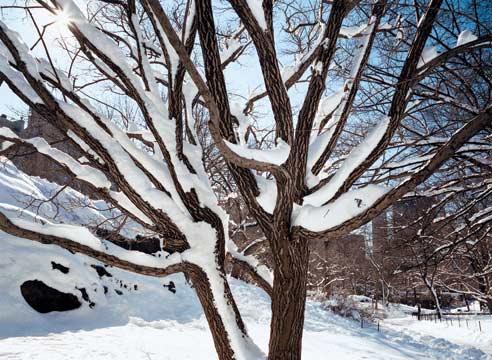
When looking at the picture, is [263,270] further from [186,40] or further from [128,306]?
[128,306]

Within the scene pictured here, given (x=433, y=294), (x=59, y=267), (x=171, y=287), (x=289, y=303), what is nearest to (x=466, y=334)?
(x=433, y=294)

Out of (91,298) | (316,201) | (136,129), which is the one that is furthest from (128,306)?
(316,201)

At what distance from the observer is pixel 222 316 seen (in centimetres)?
243

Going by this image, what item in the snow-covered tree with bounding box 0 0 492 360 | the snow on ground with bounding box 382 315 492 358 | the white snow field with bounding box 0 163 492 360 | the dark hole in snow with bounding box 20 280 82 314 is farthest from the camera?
the snow on ground with bounding box 382 315 492 358

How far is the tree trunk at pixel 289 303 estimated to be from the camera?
243 cm

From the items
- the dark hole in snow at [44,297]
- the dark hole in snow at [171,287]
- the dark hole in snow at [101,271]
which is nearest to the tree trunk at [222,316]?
the dark hole in snow at [44,297]

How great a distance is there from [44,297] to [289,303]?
6.55m

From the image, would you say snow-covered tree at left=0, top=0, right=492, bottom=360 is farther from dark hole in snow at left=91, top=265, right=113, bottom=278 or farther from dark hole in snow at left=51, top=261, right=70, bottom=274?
dark hole in snow at left=91, top=265, right=113, bottom=278

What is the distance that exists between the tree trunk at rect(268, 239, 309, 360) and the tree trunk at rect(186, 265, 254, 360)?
7.7 inches

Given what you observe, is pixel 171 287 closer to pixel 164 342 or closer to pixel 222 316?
pixel 164 342

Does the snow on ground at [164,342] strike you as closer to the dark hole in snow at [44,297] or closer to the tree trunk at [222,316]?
the dark hole in snow at [44,297]

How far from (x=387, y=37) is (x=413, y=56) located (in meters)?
1.47

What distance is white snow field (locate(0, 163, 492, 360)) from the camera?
17.2 feet

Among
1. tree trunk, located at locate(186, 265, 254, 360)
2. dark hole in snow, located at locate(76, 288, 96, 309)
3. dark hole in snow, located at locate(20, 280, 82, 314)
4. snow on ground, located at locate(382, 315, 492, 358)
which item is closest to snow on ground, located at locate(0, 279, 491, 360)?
dark hole in snow, located at locate(20, 280, 82, 314)
